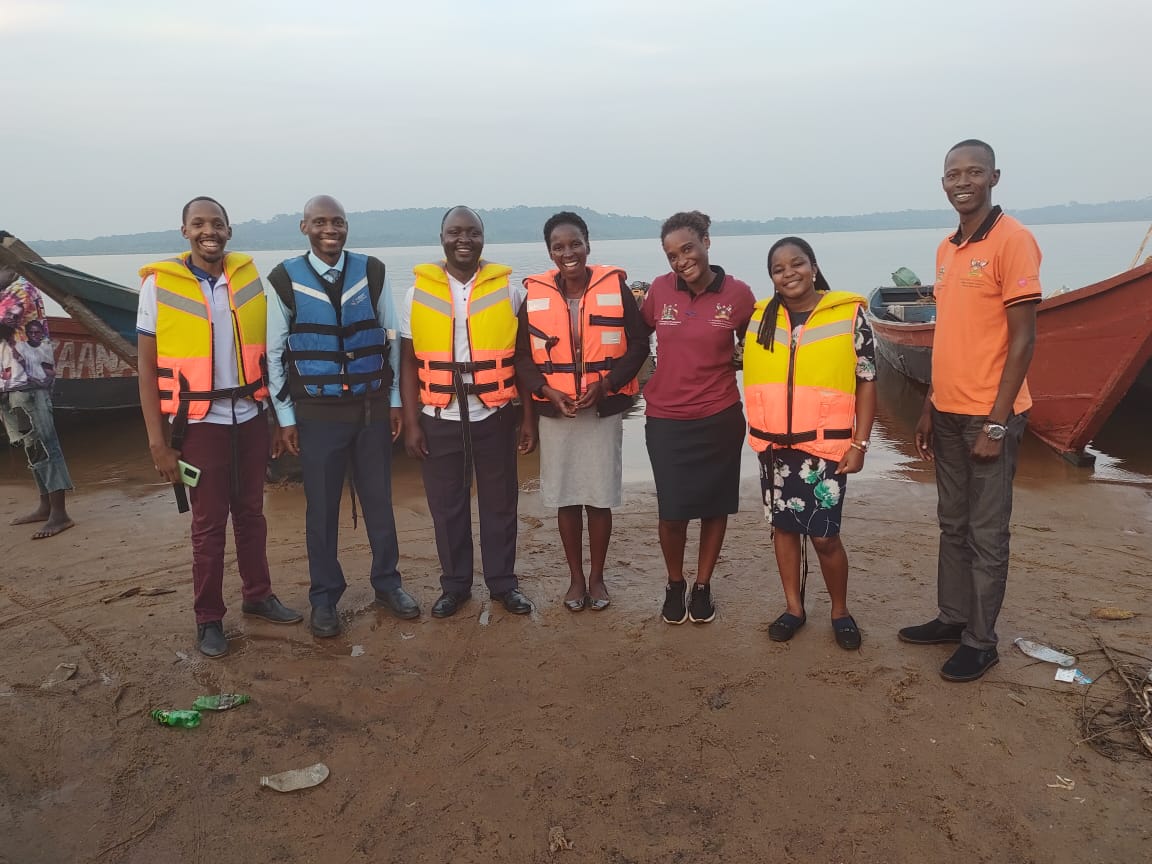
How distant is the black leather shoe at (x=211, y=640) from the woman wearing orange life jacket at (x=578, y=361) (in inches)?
66.6

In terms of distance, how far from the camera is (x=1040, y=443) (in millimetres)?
7645

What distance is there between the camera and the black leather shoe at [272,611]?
399cm

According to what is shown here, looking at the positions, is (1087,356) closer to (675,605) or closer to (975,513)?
(975,513)

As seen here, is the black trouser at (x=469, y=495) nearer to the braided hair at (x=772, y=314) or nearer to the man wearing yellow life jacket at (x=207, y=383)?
the man wearing yellow life jacket at (x=207, y=383)

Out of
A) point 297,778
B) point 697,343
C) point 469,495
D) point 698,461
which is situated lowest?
point 297,778

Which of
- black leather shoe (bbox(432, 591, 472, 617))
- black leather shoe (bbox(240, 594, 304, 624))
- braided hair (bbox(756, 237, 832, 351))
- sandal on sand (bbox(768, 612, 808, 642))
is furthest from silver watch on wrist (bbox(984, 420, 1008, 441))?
black leather shoe (bbox(240, 594, 304, 624))

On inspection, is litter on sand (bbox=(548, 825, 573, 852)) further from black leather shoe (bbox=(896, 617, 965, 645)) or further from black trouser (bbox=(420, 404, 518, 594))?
black leather shoe (bbox=(896, 617, 965, 645))

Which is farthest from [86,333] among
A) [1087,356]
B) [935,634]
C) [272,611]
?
[1087,356]

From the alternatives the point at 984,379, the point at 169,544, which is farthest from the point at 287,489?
the point at 984,379

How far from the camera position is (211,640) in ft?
12.1

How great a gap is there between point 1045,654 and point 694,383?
1.95 m

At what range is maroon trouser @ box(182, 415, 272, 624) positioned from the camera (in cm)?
355

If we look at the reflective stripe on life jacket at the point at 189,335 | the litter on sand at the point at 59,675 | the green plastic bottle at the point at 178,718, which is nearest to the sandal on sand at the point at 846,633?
the green plastic bottle at the point at 178,718

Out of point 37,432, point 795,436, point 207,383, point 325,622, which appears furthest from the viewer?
point 37,432
